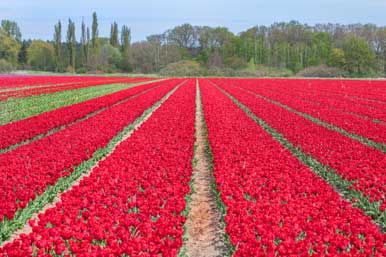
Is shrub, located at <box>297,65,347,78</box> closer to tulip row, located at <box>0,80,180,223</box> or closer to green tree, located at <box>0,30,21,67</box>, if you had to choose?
green tree, located at <box>0,30,21,67</box>

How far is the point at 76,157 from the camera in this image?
863 centimetres

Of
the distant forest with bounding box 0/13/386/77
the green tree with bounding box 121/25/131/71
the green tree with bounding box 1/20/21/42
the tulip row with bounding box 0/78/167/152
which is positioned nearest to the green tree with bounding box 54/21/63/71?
the distant forest with bounding box 0/13/386/77

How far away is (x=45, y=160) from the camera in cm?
823

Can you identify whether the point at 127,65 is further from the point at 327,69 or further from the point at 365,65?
the point at 365,65

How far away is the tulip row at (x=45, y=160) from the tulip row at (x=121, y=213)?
2.04ft

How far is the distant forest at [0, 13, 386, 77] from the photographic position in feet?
293

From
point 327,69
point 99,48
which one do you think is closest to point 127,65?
point 99,48

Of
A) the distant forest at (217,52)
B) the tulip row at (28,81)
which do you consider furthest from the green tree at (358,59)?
the tulip row at (28,81)

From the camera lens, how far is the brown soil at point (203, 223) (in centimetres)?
491

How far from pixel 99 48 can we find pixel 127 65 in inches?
383

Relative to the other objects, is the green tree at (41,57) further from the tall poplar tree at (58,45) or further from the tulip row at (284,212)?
the tulip row at (284,212)

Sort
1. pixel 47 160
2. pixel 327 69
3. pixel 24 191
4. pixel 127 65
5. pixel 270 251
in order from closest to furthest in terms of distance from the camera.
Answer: pixel 270 251, pixel 24 191, pixel 47 160, pixel 327 69, pixel 127 65

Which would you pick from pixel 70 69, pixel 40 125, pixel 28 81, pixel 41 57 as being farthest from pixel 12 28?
pixel 40 125

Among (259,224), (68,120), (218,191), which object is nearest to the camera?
(259,224)
